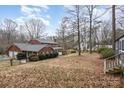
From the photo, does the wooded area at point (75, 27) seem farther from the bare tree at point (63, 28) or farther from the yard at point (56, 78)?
the yard at point (56, 78)

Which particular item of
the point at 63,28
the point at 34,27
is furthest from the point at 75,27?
the point at 34,27

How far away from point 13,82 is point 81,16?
5.08 metres

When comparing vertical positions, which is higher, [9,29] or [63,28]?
[63,28]

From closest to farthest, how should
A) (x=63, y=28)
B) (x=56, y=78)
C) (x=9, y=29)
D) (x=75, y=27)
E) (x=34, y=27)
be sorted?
1. (x=56, y=78)
2. (x=9, y=29)
3. (x=34, y=27)
4. (x=63, y=28)
5. (x=75, y=27)

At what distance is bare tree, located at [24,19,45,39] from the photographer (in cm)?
647

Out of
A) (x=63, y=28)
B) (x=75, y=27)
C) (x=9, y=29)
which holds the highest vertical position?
(x=75, y=27)

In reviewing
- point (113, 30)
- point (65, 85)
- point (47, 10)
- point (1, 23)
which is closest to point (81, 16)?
point (113, 30)

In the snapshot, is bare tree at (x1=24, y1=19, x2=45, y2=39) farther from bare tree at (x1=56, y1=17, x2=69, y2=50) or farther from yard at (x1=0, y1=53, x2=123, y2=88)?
yard at (x1=0, y1=53, x2=123, y2=88)

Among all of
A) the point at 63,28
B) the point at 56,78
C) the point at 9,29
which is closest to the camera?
the point at 56,78

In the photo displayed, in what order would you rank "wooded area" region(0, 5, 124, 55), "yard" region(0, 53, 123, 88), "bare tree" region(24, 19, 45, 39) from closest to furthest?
"yard" region(0, 53, 123, 88) < "wooded area" region(0, 5, 124, 55) < "bare tree" region(24, 19, 45, 39)

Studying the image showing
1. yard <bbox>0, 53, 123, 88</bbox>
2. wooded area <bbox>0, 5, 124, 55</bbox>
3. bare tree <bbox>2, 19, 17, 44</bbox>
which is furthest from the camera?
wooded area <bbox>0, 5, 124, 55</bbox>

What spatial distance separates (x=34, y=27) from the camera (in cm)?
646

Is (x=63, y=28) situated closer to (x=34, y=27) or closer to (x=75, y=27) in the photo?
(x=34, y=27)

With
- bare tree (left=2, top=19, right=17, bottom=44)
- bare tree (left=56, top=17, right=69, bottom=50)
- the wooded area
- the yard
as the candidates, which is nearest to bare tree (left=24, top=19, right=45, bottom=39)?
the wooded area
